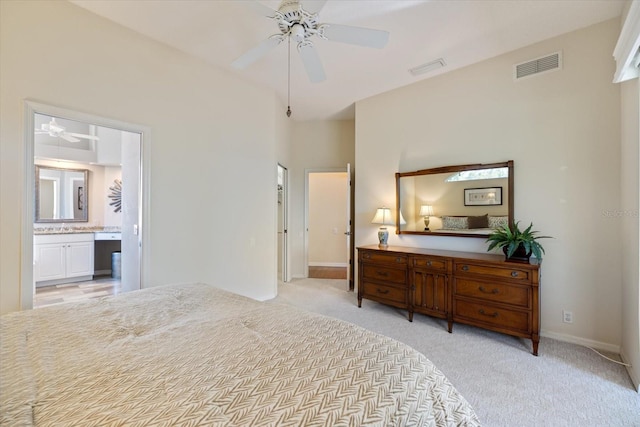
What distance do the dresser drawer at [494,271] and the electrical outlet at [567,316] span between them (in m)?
0.69

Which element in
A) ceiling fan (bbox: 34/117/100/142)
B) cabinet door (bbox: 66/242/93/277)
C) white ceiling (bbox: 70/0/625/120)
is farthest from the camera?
cabinet door (bbox: 66/242/93/277)

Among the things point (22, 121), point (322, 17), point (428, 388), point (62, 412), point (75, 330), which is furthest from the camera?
point (322, 17)

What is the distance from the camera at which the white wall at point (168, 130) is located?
6.83 ft

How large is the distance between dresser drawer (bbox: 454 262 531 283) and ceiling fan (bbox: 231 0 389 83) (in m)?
2.19

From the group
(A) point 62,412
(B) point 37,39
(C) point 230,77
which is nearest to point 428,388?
(A) point 62,412

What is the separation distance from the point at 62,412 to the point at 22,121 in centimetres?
235

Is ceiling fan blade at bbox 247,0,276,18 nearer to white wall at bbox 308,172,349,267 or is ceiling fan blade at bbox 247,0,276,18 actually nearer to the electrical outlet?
the electrical outlet

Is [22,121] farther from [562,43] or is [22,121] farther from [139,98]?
[562,43]

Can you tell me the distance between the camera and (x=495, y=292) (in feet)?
8.84

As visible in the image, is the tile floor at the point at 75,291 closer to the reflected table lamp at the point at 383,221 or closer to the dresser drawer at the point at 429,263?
the reflected table lamp at the point at 383,221

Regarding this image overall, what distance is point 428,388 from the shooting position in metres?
0.97

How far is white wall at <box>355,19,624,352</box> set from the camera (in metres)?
2.56

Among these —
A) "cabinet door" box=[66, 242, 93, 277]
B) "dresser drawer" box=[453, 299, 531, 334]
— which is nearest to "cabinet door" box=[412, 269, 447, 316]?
"dresser drawer" box=[453, 299, 531, 334]

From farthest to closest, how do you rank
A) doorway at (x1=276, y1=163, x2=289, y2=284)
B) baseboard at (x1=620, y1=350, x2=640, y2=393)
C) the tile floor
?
Answer: doorway at (x1=276, y1=163, x2=289, y2=284) → the tile floor → baseboard at (x1=620, y1=350, x2=640, y2=393)
